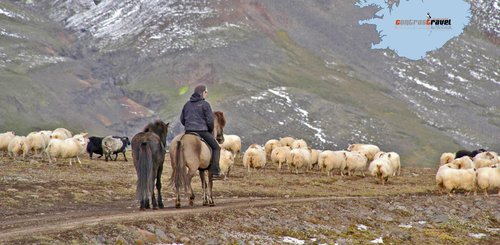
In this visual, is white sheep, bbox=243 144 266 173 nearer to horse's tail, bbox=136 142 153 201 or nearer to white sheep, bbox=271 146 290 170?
white sheep, bbox=271 146 290 170

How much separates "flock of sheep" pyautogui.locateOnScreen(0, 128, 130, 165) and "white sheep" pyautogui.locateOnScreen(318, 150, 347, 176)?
36.5 ft

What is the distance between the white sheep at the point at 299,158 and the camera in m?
45.4

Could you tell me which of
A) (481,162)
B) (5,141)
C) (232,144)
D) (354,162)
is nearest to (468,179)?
(481,162)

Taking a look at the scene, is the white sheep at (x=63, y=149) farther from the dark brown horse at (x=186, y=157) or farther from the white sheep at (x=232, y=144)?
the dark brown horse at (x=186, y=157)

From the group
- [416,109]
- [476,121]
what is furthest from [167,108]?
[476,121]

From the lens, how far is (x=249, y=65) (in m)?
170

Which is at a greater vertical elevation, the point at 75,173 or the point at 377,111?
the point at 377,111

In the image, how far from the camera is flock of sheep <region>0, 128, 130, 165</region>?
128ft

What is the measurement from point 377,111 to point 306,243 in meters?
147

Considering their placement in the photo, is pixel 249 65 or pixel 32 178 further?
pixel 249 65

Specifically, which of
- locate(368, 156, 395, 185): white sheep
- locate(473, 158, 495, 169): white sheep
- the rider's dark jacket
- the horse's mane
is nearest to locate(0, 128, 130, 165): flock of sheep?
locate(368, 156, 395, 185): white sheep

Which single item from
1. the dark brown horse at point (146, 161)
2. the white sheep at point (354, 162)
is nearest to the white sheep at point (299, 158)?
the white sheep at point (354, 162)

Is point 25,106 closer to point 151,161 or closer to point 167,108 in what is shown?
A: point 167,108

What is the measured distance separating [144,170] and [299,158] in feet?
82.9
